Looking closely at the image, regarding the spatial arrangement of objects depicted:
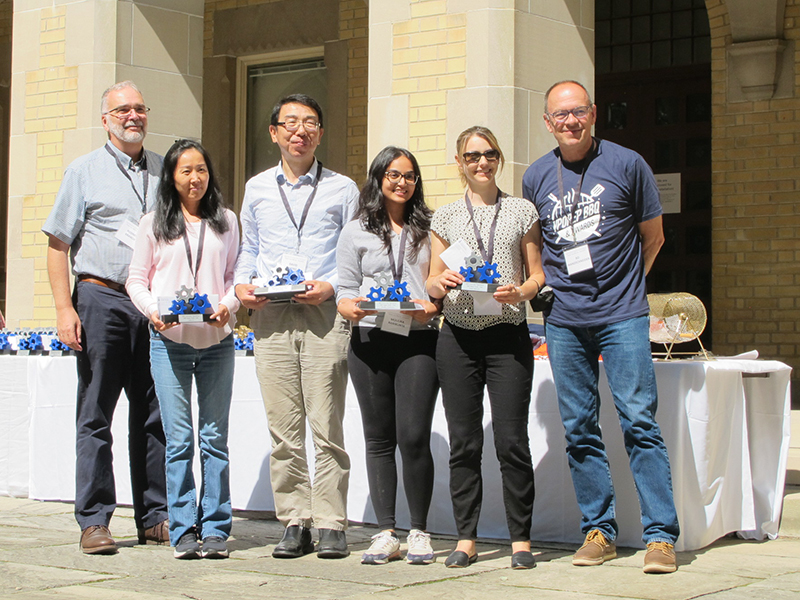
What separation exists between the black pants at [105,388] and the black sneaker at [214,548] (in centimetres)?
47

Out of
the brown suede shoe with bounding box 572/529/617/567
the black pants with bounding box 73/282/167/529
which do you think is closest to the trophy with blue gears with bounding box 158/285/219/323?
the black pants with bounding box 73/282/167/529

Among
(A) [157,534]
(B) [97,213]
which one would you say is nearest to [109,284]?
(B) [97,213]

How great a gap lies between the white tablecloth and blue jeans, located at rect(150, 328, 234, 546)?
107 cm

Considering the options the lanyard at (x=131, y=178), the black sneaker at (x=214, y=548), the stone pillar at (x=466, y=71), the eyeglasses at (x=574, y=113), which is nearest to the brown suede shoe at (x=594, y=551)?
the black sneaker at (x=214, y=548)

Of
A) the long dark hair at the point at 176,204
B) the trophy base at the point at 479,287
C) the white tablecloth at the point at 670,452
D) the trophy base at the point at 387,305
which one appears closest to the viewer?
the trophy base at the point at 479,287

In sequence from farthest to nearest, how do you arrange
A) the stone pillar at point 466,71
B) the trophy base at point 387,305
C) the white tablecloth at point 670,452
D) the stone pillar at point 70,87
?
the stone pillar at point 70,87 → the stone pillar at point 466,71 → the white tablecloth at point 670,452 → the trophy base at point 387,305

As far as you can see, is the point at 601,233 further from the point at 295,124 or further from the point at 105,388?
the point at 105,388

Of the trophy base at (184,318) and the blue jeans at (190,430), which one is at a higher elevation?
the trophy base at (184,318)

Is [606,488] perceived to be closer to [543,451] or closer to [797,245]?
[543,451]

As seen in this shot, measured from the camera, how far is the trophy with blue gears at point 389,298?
13.5 ft

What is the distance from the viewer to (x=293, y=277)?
430 centimetres

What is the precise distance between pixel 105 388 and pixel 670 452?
2493 mm

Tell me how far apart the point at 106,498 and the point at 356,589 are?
149cm

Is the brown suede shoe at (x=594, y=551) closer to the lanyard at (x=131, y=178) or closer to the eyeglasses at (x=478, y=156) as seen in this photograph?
the eyeglasses at (x=478, y=156)
